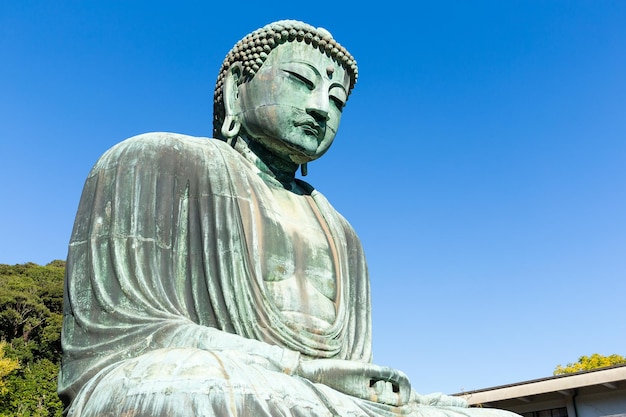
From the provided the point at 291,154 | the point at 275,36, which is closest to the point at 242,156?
the point at 291,154

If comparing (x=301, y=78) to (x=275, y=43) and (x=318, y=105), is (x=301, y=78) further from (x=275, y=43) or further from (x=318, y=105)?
(x=275, y=43)

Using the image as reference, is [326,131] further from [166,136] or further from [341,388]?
[341,388]

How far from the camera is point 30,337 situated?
32031mm

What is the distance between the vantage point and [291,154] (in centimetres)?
595

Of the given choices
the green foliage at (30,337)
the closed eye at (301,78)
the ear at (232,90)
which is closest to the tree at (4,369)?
the green foliage at (30,337)

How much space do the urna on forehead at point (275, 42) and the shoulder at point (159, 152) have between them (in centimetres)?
79

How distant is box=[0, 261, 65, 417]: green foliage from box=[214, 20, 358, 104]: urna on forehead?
22.4m

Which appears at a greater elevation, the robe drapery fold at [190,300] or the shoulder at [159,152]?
the shoulder at [159,152]

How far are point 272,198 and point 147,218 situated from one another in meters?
1.02

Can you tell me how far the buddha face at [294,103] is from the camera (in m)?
5.78

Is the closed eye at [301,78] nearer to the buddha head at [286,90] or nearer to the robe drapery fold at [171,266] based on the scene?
the buddha head at [286,90]

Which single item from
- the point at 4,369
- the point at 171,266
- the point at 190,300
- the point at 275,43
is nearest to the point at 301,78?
the point at 275,43

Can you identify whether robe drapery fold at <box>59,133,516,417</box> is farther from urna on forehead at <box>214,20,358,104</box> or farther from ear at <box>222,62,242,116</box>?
urna on forehead at <box>214,20,358,104</box>

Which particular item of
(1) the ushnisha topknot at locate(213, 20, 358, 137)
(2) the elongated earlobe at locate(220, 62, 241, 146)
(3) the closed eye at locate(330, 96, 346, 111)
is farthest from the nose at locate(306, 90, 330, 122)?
(2) the elongated earlobe at locate(220, 62, 241, 146)
